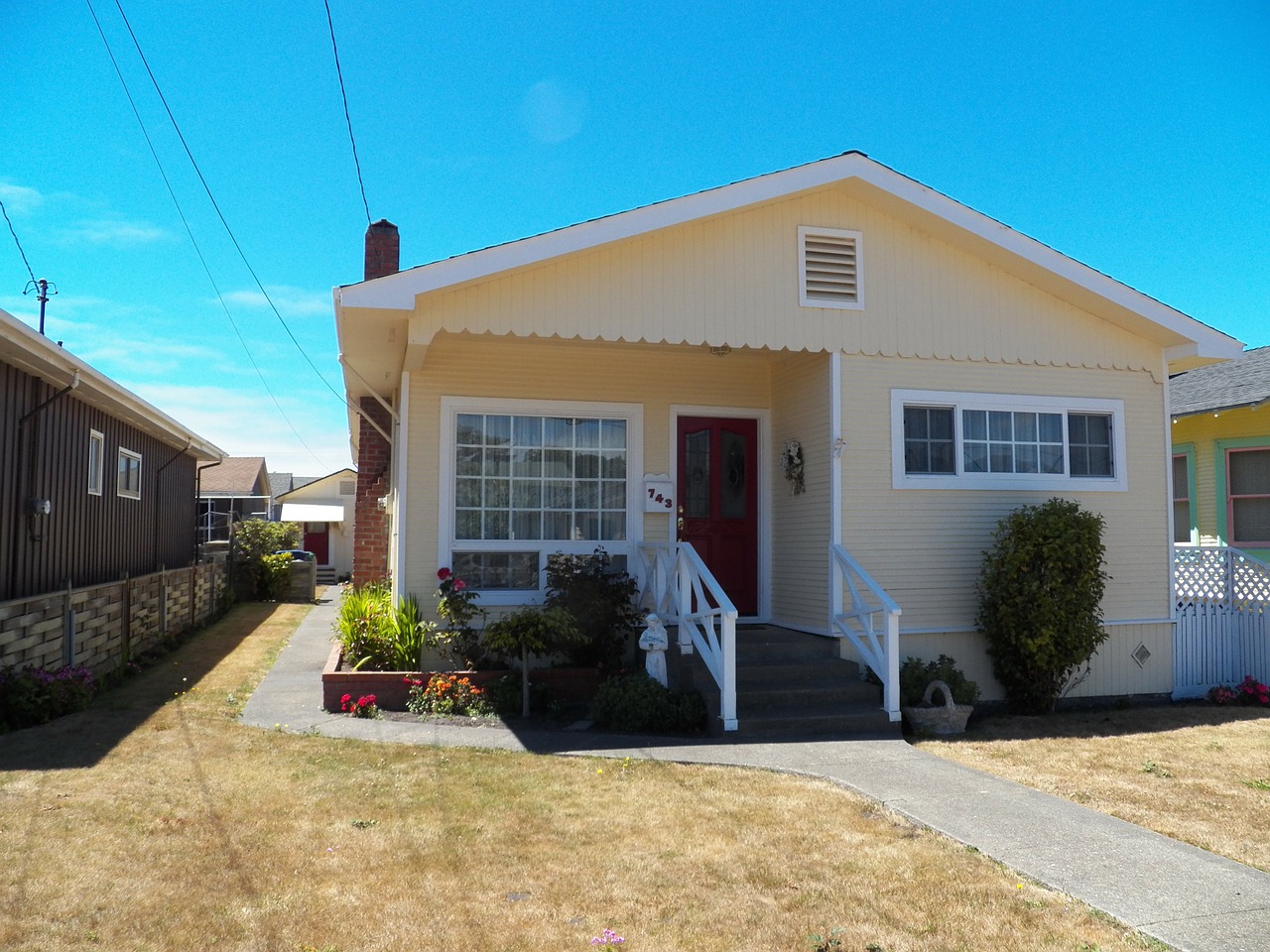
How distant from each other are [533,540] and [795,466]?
8.86 ft

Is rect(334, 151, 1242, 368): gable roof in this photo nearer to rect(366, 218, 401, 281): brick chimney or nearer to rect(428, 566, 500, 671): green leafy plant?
rect(428, 566, 500, 671): green leafy plant

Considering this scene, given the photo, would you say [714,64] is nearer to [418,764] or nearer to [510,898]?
[418,764]

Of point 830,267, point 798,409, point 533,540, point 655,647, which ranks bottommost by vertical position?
point 655,647

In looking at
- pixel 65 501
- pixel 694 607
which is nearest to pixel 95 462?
pixel 65 501

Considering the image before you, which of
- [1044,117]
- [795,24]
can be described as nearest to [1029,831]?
[795,24]

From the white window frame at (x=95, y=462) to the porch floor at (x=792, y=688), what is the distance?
7192 mm

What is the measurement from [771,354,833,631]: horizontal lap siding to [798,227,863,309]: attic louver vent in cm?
60

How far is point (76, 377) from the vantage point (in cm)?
938

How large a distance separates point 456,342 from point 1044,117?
888 centimetres

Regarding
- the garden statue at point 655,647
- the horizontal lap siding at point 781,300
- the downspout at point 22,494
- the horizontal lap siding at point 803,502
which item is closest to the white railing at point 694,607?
the garden statue at point 655,647

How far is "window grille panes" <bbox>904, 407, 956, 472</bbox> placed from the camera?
30.9 ft

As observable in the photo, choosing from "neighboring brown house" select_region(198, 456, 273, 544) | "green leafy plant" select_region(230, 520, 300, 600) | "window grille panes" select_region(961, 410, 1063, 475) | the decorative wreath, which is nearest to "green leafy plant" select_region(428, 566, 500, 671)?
the decorative wreath

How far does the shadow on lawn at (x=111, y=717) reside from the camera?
6411 millimetres

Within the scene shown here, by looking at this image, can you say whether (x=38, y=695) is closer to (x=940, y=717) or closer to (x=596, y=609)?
(x=596, y=609)
